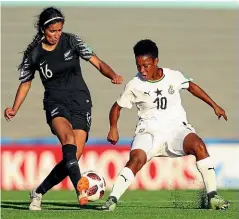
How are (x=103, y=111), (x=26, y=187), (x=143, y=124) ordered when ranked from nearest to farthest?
(x=143, y=124), (x=26, y=187), (x=103, y=111)

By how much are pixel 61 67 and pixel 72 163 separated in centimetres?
117

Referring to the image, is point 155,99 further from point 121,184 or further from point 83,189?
point 83,189

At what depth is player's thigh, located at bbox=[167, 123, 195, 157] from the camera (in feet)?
34.7

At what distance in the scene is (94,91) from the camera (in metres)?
24.9

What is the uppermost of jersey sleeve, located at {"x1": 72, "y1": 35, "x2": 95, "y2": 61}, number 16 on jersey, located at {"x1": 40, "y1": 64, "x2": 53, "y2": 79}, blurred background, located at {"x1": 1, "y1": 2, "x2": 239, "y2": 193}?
blurred background, located at {"x1": 1, "y1": 2, "x2": 239, "y2": 193}

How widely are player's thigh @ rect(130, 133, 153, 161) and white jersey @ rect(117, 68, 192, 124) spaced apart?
220 millimetres

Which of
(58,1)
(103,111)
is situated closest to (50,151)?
(103,111)

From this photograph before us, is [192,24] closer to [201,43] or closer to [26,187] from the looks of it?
[201,43]

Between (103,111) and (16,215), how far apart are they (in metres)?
15.1

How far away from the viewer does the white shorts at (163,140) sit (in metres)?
10.6

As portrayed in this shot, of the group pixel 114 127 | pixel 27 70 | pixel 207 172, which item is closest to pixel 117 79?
pixel 114 127

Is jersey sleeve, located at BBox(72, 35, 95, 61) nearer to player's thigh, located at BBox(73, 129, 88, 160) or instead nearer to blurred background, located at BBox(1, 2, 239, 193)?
player's thigh, located at BBox(73, 129, 88, 160)

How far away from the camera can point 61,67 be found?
10.4 m

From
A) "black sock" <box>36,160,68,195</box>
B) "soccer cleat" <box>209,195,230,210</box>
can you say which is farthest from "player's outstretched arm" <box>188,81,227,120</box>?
"black sock" <box>36,160,68,195</box>
